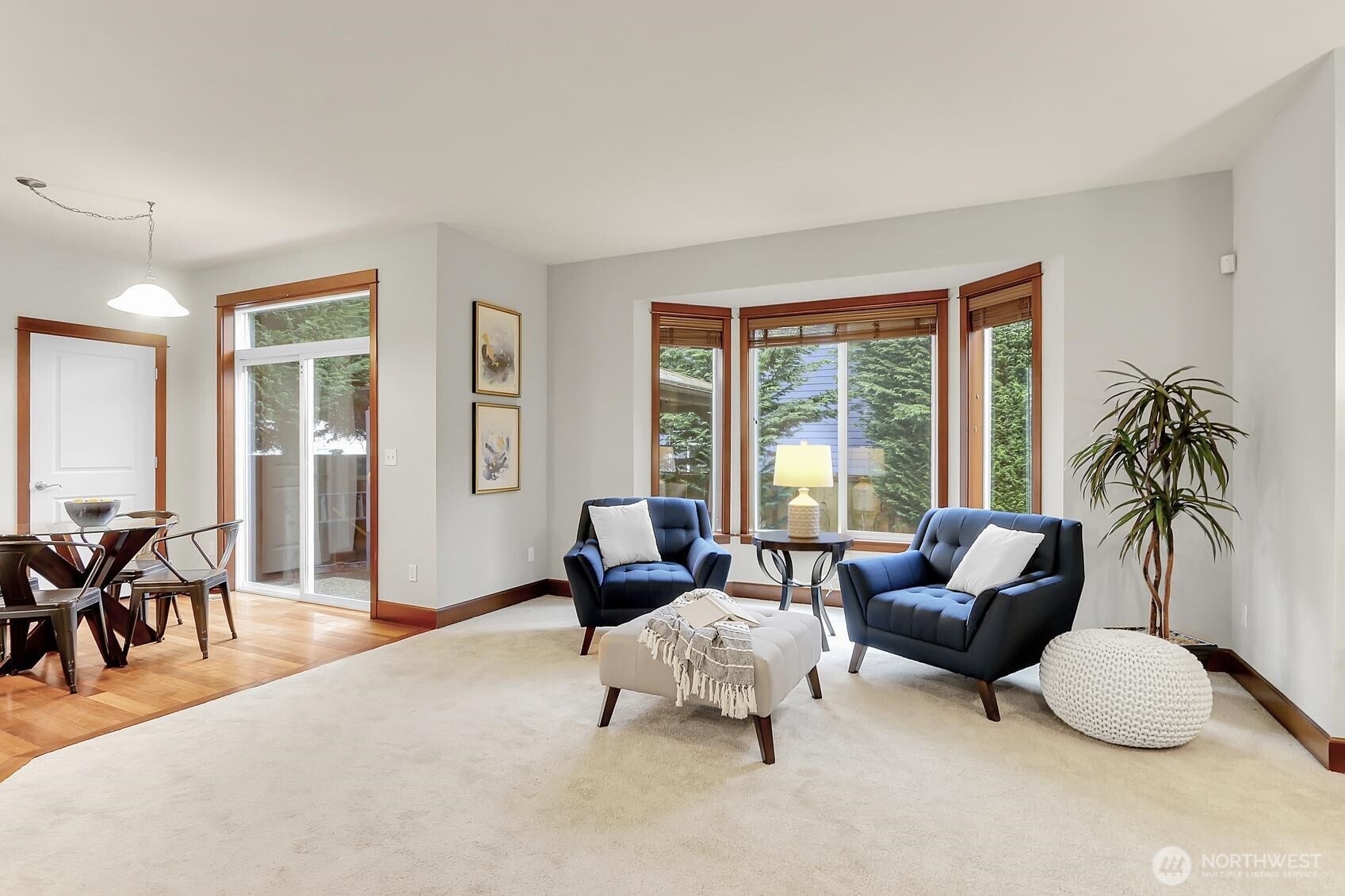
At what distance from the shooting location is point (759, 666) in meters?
2.75

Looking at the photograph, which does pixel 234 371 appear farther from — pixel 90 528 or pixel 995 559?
pixel 995 559

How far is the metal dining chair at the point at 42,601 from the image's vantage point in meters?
3.42

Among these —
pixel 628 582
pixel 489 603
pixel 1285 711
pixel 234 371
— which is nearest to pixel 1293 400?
pixel 1285 711

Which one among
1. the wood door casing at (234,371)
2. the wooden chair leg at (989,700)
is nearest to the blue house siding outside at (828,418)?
the wooden chair leg at (989,700)

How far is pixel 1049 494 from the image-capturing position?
4.29 metres

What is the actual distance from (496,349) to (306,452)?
5.70 feet

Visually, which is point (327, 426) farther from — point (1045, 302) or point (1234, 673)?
point (1234, 673)

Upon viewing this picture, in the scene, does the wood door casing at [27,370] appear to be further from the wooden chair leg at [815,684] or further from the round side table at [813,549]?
the wooden chair leg at [815,684]

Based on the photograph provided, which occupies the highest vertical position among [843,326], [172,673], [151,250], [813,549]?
[151,250]

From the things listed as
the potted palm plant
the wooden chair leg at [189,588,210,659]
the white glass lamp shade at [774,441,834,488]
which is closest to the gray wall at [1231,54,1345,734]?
the potted palm plant

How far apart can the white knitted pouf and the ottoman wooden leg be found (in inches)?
50.6

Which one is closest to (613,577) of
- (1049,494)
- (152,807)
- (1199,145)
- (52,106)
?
(152,807)

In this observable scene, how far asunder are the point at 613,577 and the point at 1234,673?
3.29 meters

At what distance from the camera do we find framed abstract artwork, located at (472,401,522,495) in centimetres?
503
